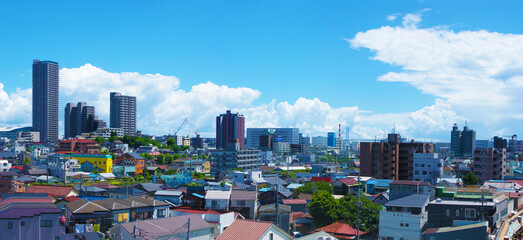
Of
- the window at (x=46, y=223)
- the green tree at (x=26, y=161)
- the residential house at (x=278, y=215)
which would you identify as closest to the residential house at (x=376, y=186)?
the residential house at (x=278, y=215)

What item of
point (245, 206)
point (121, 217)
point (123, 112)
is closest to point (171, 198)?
point (245, 206)

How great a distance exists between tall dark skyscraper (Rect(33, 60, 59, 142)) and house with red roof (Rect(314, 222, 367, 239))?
16239cm

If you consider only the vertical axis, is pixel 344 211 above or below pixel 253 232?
below

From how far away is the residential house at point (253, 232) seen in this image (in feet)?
63.2

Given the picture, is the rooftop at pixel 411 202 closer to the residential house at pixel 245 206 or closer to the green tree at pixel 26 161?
the residential house at pixel 245 206

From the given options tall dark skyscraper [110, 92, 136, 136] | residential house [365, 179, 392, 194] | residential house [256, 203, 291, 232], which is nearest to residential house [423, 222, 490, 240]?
residential house [256, 203, 291, 232]

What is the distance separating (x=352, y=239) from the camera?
73.9 feet

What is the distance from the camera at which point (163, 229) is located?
1995 cm

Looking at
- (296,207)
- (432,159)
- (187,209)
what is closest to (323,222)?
(296,207)

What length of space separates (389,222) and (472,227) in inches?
164

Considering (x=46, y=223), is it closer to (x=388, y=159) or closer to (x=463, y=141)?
(x=388, y=159)

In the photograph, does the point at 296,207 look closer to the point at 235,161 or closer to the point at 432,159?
the point at 432,159

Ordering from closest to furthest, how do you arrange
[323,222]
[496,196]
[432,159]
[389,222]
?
[389,222], [496,196], [323,222], [432,159]

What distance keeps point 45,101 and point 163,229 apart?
166779 millimetres
